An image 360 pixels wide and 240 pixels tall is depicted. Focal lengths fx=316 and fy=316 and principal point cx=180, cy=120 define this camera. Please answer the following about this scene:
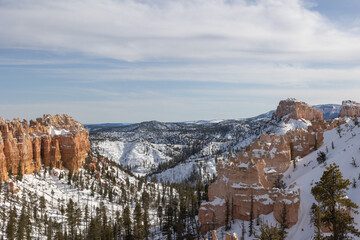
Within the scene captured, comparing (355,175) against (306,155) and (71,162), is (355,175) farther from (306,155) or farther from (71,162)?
(71,162)

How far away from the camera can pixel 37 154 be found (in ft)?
361

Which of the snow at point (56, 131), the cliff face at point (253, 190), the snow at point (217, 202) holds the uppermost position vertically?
the snow at point (56, 131)

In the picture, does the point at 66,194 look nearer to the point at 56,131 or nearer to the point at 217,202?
the point at 56,131

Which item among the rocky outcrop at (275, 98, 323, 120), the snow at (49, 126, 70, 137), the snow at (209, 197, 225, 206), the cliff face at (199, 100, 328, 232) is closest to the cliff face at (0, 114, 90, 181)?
the snow at (49, 126, 70, 137)

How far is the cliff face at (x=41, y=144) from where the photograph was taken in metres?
98.4

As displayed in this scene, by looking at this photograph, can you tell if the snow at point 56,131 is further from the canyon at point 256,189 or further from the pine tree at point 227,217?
the pine tree at point 227,217

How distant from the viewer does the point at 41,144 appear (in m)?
116

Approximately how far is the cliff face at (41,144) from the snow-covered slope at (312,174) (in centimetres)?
7372

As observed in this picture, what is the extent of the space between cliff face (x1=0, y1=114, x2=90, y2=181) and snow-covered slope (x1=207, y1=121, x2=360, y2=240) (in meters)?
73.7

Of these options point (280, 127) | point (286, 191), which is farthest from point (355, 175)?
point (280, 127)

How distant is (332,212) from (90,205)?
87710mm

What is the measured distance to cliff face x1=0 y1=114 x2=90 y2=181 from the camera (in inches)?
3873

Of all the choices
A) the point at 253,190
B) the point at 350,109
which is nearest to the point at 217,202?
the point at 253,190

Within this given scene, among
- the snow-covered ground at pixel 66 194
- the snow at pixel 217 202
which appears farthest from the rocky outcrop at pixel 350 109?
the snow at pixel 217 202
